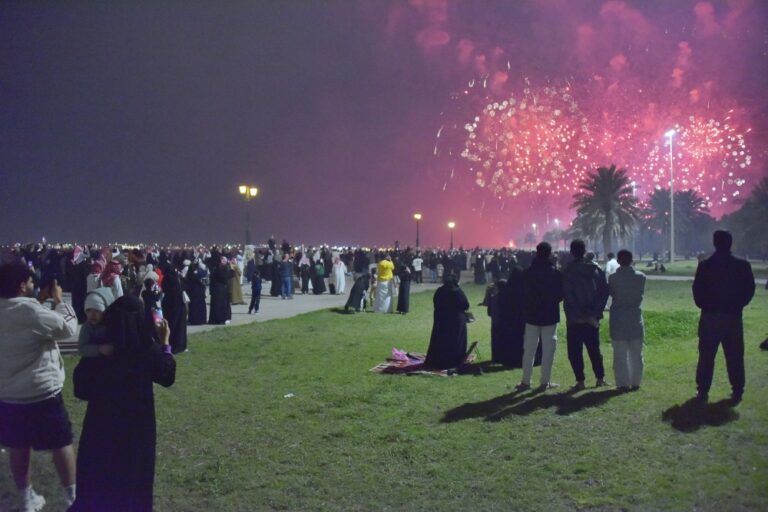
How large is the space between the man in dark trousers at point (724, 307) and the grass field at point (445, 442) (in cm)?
36

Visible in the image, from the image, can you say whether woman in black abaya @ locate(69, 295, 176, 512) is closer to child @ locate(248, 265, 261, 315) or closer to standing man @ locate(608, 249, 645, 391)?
standing man @ locate(608, 249, 645, 391)

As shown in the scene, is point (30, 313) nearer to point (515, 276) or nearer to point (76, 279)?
point (515, 276)

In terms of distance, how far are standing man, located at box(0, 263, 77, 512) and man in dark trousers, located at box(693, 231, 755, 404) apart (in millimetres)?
6872

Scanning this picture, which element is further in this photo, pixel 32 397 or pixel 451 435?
pixel 451 435

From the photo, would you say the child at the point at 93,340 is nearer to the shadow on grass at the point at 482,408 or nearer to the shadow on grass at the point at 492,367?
the shadow on grass at the point at 482,408

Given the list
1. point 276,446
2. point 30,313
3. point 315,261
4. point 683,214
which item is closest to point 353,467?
point 276,446

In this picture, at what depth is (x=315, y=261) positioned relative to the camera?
29328mm

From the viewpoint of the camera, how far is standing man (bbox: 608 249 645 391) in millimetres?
8844

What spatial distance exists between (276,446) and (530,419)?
2.83 m

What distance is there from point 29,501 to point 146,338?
6.86ft

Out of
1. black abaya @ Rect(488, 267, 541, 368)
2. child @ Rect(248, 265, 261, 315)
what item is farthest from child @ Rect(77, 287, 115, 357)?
child @ Rect(248, 265, 261, 315)

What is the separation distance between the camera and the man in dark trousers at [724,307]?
7.98 meters

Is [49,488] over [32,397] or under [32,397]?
under

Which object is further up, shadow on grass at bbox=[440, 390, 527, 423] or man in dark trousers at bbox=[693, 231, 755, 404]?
man in dark trousers at bbox=[693, 231, 755, 404]
